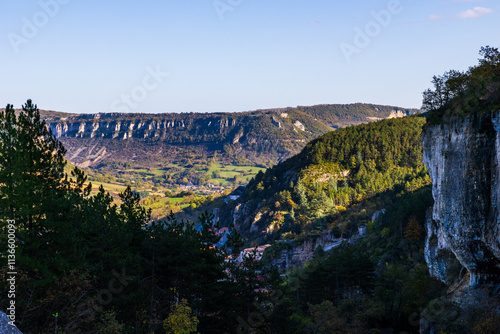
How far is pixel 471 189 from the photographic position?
24109mm

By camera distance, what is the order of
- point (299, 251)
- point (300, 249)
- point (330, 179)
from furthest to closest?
point (330, 179) → point (300, 249) → point (299, 251)

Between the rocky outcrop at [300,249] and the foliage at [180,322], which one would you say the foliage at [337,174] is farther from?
the foliage at [180,322]

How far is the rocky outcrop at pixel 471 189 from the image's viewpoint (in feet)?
74.7

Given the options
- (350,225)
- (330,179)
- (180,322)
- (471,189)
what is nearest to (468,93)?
(471,189)

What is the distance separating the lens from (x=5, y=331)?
1185 cm

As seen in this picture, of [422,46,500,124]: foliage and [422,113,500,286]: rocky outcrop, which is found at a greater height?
[422,46,500,124]: foliage

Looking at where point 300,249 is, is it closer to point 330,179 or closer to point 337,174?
point 330,179

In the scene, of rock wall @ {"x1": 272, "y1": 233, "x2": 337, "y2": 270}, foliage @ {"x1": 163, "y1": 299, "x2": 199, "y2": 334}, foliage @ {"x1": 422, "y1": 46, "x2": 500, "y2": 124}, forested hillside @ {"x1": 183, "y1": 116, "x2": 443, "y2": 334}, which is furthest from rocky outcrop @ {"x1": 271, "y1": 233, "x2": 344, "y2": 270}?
foliage @ {"x1": 163, "y1": 299, "x2": 199, "y2": 334}

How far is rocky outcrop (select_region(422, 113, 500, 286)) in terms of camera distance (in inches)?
897

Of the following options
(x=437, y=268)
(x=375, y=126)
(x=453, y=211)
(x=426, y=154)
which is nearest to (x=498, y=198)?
(x=453, y=211)

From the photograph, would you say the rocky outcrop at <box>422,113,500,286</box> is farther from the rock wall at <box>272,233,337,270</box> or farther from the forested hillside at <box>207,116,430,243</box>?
the forested hillside at <box>207,116,430,243</box>

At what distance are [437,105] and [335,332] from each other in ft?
63.8

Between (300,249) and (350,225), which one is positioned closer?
(300,249)

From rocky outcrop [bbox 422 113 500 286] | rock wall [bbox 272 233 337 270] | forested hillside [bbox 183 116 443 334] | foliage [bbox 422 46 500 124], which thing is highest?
foliage [bbox 422 46 500 124]
